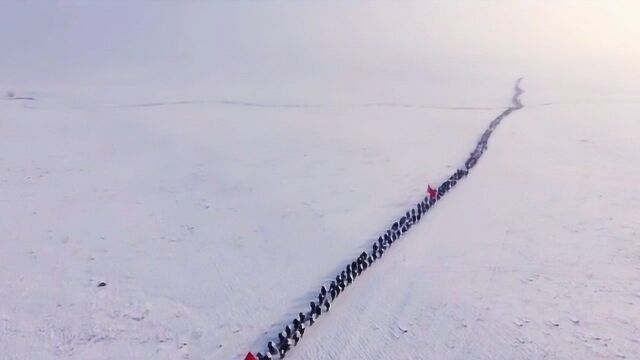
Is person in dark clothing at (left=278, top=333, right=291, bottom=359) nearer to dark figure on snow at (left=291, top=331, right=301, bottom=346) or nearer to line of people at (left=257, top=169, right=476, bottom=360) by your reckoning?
line of people at (left=257, top=169, right=476, bottom=360)

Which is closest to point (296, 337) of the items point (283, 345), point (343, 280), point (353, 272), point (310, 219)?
point (283, 345)

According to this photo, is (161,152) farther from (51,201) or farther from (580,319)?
(580,319)

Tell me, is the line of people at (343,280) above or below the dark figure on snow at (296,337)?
above

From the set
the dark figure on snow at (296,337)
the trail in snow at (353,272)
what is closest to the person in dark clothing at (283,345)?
the trail in snow at (353,272)

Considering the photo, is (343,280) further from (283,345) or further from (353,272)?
(283,345)

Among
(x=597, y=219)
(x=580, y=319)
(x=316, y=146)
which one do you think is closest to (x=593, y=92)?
(x=316, y=146)

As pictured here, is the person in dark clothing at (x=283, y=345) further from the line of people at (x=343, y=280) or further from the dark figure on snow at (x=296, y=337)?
the dark figure on snow at (x=296, y=337)
